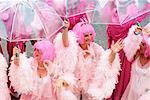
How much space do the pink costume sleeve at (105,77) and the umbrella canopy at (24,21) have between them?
1.60 feet

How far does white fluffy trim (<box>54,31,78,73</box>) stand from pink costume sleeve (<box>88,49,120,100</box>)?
22 centimetres

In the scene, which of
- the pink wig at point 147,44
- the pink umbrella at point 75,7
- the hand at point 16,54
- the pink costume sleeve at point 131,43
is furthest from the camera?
the pink umbrella at point 75,7

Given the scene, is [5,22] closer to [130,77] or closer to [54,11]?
[54,11]

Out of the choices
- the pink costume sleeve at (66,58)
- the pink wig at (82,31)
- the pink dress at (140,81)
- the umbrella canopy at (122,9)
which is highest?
the umbrella canopy at (122,9)

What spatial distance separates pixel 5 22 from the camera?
3268 mm

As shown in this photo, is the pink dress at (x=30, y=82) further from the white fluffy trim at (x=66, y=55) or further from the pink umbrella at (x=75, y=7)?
the pink umbrella at (x=75, y=7)

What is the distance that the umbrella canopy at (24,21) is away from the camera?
A: 10.6 feet

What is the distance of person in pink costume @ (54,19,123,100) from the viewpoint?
329cm

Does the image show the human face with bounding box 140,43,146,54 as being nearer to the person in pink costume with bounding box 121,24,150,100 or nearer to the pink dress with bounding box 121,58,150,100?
the person in pink costume with bounding box 121,24,150,100

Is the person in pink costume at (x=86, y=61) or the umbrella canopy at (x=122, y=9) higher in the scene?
the umbrella canopy at (x=122, y=9)

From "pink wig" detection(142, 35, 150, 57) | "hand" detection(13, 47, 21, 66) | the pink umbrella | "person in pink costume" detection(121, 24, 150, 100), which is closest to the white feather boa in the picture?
the pink umbrella

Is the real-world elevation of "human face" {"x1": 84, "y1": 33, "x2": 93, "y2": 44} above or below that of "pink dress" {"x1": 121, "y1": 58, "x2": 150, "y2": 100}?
above

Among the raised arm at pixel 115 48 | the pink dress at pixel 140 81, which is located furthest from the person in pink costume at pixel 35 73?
the pink dress at pixel 140 81

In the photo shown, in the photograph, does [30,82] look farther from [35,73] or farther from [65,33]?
[65,33]
